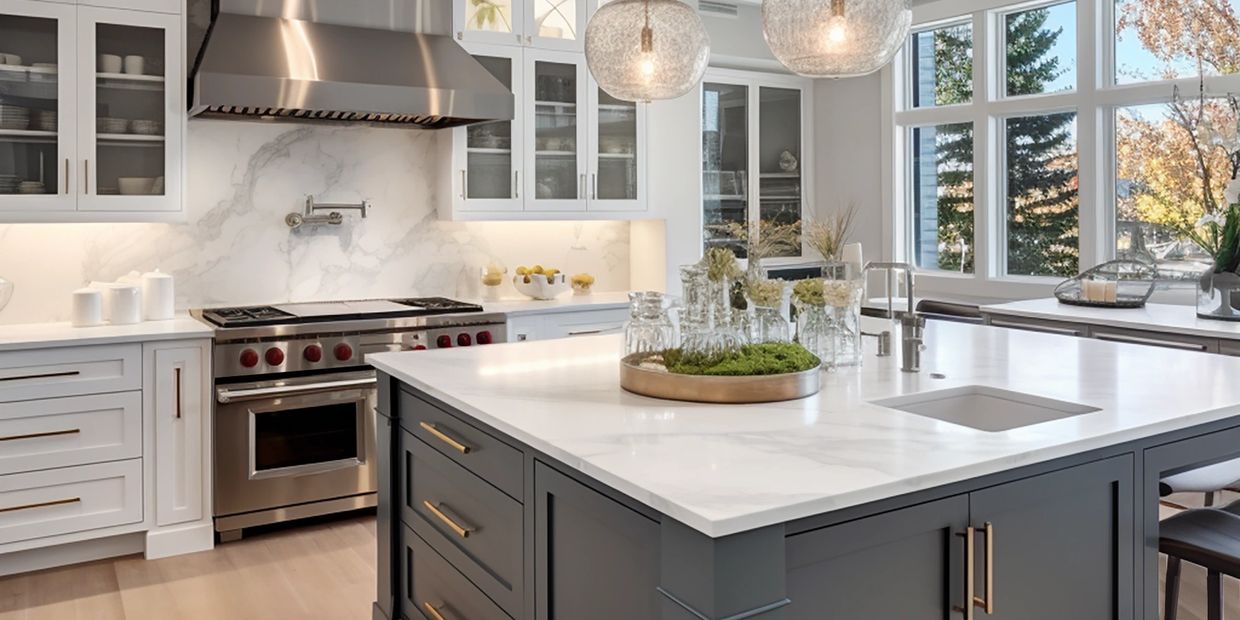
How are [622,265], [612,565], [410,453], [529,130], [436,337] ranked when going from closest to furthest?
[612,565], [410,453], [436,337], [529,130], [622,265]

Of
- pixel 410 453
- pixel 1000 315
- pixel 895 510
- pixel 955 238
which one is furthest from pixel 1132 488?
pixel 955 238

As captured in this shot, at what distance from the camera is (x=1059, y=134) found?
17.0ft

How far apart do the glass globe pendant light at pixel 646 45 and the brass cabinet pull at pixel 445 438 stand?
42.4 inches

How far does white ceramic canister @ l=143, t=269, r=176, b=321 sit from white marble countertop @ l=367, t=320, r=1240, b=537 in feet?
5.27

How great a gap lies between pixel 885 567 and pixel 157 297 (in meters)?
3.35

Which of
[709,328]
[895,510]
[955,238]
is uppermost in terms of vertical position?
[955,238]

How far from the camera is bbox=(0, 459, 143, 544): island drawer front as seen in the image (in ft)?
11.2

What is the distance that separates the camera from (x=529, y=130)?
4.74 metres

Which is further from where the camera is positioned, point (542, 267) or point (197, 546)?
Answer: point (542, 267)

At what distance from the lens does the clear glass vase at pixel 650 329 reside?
2352 mm

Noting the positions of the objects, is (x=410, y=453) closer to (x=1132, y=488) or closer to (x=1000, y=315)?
(x=1132, y=488)

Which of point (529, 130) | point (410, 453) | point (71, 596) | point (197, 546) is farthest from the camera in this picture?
point (529, 130)

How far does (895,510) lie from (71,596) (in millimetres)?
3008

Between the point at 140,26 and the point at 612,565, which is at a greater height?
the point at 140,26
